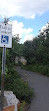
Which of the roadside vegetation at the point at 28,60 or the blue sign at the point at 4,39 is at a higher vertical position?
the blue sign at the point at 4,39

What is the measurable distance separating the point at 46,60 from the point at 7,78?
10.6m

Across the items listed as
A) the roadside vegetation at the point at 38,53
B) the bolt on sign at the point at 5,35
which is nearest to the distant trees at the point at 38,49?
the roadside vegetation at the point at 38,53

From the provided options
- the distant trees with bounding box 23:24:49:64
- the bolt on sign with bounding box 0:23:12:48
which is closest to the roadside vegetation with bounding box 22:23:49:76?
the distant trees with bounding box 23:24:49:64

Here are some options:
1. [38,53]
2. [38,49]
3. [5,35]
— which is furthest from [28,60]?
[5,35]

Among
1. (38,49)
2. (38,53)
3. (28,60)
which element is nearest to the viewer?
(38,49)

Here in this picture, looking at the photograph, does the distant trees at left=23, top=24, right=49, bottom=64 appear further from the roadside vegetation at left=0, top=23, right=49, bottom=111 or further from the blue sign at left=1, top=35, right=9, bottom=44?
the blue sign at left=1, top=35, right=9, bottom=44

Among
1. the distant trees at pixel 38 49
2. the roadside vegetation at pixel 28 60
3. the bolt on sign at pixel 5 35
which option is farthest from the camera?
the distant trees at pixel 38 49

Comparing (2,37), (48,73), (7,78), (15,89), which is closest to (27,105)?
(15,89)

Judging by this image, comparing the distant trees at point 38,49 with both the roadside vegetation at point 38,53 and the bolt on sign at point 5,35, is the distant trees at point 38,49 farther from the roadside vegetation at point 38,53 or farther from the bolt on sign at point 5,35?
the bolt on sign at point 5,35

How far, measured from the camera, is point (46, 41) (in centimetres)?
1773

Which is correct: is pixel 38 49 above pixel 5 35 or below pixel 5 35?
below

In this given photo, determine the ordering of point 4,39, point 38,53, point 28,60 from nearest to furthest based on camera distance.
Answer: point 4,39 < point 38,53 < point 28,60

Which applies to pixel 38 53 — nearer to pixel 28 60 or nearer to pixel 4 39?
pixel 28 60

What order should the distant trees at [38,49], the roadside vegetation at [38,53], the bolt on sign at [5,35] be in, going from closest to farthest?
the bolt on sign at [5,35] < the roadside vegetation at [38,53] < the distant trees at [38,49]
